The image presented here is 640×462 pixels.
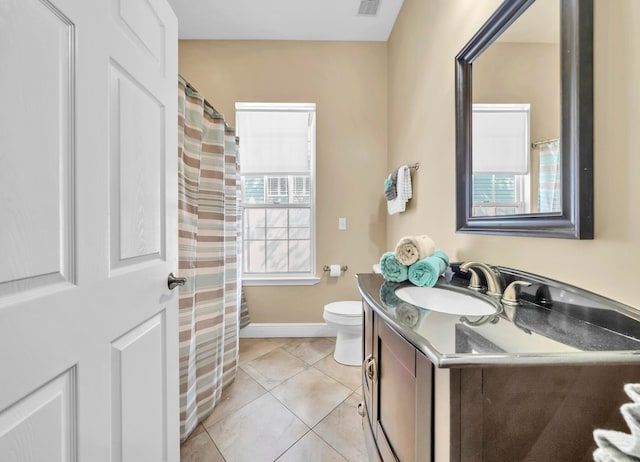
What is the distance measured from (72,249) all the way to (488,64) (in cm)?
155

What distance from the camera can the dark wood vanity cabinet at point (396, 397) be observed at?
1.95ft

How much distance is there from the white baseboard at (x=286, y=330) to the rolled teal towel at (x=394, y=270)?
147 centimetres

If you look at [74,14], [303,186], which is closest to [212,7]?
[303,186]

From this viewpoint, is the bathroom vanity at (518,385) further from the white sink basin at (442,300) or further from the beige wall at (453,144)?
the white sink basin at (442,300)

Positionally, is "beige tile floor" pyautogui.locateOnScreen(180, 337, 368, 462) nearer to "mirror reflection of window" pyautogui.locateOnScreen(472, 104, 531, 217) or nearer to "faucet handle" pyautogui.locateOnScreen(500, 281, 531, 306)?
"faucet handle" pyautogui.locateOnScreen(500, 281, 531, 306)

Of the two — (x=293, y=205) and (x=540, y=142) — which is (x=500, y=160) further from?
(x=293, y=205)

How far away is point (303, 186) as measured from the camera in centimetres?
245

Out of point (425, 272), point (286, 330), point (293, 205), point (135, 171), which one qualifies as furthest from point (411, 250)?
point (286, 330)

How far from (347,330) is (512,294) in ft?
4.11

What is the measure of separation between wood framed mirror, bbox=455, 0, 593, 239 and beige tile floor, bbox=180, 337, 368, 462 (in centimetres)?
122

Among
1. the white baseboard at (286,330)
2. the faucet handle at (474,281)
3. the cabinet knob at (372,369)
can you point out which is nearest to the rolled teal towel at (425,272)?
the faucet handle at (474,281)

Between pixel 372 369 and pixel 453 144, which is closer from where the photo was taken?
pixel 372 369

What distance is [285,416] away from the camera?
4.73 feet

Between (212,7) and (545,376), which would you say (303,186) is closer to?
(212,7)
